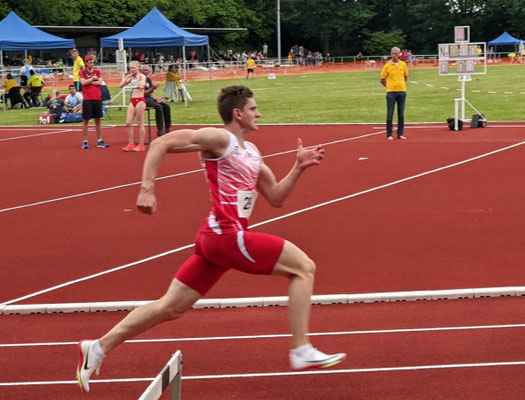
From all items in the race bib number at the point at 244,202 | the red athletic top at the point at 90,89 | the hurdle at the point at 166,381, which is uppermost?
the red athletic top at the point at 90,89

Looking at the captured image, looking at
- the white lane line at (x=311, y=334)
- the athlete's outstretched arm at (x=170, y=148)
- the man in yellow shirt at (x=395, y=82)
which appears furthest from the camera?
the man in yellow shirt at (x=395, y=82)

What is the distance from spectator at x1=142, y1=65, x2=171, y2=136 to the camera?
20.0m

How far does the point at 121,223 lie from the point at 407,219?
3.64m

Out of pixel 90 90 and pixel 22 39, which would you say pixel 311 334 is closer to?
pixel 90 90

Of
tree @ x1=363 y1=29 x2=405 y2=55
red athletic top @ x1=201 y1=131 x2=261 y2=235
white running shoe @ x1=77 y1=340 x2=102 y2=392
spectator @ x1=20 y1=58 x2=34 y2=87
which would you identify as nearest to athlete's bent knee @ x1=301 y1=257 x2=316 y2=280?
red athletic top @ x1=201 y1=131 x2=261 y2=235

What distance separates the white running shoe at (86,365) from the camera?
5.35 m

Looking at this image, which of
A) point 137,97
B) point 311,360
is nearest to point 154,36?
point 137,97

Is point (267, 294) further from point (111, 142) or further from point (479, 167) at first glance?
point (111, 142)

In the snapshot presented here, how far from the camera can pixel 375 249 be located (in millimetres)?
9602

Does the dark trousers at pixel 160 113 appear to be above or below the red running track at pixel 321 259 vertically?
above

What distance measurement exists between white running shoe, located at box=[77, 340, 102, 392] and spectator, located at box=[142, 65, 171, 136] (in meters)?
14.7

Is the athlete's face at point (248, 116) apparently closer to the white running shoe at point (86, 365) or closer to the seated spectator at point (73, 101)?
the white running shoe at point (86, 365)

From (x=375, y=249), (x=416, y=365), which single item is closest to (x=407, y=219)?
(x=375, y=249)

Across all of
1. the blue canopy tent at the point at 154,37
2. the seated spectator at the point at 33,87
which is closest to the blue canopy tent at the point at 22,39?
the seated spectator at the point at 33,87
